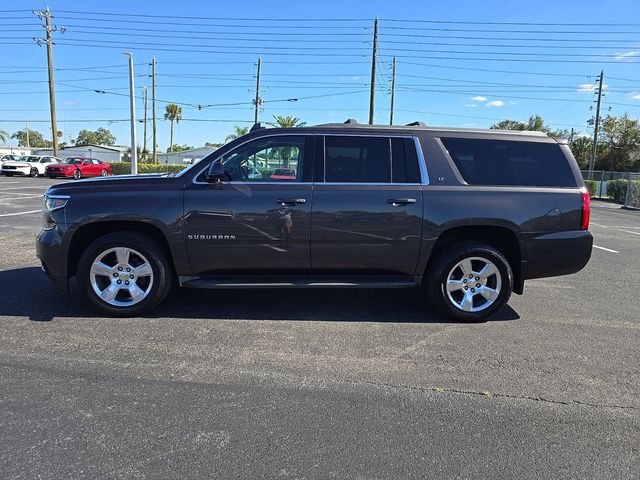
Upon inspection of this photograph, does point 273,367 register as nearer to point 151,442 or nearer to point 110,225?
point 151,442

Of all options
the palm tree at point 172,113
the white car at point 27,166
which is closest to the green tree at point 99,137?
the palm tree at point 172,113

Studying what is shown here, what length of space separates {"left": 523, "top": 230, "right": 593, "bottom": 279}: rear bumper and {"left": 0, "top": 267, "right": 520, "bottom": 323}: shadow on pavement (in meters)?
0.64

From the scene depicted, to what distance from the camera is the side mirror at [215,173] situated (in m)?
4.82

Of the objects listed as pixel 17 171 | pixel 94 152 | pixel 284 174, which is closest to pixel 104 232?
pixel 284 174

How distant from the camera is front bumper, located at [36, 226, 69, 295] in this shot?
4.85 metres

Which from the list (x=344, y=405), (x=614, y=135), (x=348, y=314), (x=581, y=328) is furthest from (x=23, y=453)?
(x=614, y=135)

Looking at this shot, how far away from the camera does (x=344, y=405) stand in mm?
3365

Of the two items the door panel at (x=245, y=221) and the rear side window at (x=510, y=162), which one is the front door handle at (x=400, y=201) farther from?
the door panel at (x=245, y=221)

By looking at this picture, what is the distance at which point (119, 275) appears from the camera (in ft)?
16.2

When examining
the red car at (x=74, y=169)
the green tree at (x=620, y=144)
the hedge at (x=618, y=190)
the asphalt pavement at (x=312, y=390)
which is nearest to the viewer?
the asphalt pavement at (x=312, y=390)

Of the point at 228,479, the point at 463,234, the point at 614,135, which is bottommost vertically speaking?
the point at 228,479

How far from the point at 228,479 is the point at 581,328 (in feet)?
13.1

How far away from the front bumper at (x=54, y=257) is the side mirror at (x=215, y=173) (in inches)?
61.3

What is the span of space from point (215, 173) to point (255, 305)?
5.04 ft
